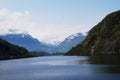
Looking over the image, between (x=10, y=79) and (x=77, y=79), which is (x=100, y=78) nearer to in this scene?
(x=77, y=79)

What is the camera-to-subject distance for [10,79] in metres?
114

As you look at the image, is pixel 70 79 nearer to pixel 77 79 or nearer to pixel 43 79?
pixel 77 79

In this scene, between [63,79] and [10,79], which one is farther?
[10,79]

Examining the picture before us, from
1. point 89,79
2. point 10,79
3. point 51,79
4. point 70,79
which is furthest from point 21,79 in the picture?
point 89,79

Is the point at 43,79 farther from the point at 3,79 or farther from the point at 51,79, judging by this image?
the point at 3,79

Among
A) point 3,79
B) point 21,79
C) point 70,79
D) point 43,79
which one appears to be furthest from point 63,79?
point 3,79

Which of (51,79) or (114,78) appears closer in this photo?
(114,78)

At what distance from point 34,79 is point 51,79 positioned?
701cm

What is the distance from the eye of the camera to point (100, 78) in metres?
102

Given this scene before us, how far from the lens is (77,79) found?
103 m

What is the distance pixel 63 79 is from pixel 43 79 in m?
9.54

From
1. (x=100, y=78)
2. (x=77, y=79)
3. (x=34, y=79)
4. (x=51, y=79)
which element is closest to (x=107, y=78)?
(x=100, y=78)

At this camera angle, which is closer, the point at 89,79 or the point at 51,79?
the point at 89,79

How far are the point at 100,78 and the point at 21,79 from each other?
1220 inches
